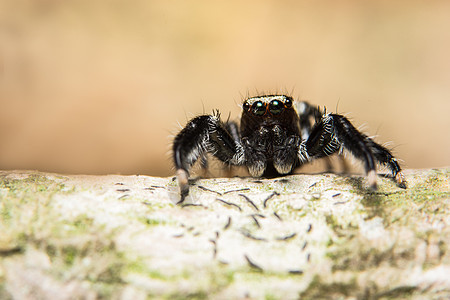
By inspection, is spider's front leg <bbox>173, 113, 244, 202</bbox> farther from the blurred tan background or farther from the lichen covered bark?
the blurred tan background

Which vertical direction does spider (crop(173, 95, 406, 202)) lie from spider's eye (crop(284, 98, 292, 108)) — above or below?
below

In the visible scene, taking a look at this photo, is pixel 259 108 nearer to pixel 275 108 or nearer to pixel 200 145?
pixel 275 108

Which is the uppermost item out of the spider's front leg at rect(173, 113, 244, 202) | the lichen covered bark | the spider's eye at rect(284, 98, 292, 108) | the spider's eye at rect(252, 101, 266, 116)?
the spider's eye at rect(284, 98, 292, 108)

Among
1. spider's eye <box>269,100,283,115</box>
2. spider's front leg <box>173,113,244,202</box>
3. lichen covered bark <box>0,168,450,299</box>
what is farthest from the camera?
spider's eye <box>269,100,283,115</box>

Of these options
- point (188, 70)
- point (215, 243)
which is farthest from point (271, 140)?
point (188, 70)

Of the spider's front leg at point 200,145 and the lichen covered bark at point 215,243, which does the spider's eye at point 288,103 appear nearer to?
the spider's front leg at point 200,145

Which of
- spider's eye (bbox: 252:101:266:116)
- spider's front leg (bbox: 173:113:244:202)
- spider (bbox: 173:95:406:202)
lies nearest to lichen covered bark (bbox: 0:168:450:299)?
spider's front leg (bbox: 173:113:244:202)
